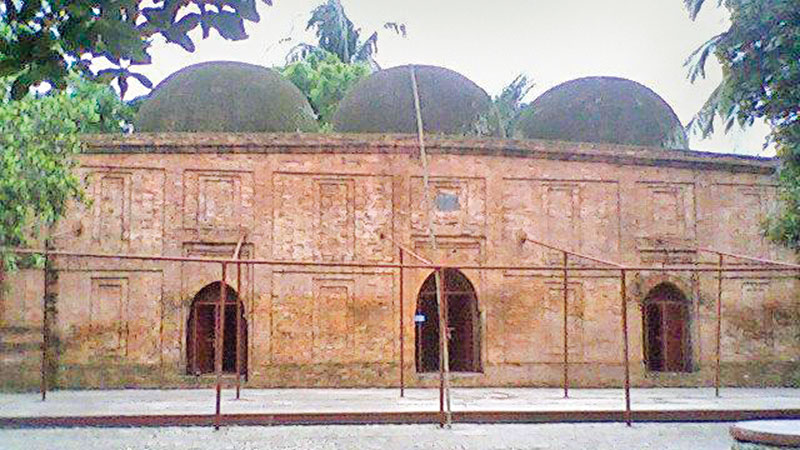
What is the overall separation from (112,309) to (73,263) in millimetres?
856

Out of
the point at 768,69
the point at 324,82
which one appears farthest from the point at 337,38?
the point at 768,69

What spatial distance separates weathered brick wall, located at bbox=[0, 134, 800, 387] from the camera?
44.7ft

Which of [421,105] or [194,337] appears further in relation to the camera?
[421,105]

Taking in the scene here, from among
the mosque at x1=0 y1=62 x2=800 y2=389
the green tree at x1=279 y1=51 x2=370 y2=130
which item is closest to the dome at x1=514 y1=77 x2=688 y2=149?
the mosque at x1=0 y1=62 x2=800 y2=389

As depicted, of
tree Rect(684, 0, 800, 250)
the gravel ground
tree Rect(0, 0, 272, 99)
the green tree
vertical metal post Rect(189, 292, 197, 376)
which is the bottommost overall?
the gravel ground

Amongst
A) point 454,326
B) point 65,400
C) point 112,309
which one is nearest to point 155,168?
point 112,309

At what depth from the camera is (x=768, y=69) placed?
9.93 meters

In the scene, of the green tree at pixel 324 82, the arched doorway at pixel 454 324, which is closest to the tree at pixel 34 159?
the arched doorway at pixel 454 324

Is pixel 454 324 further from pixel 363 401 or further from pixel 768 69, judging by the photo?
pixel 768 69

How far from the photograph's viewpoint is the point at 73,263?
13.6m

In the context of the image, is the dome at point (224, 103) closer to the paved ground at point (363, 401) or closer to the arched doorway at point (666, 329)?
the paved ground at point (363, 401)

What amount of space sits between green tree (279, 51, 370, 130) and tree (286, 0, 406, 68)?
13.1 ft

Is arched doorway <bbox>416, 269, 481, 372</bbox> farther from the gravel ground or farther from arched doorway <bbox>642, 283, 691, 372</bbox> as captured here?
the gravel ground

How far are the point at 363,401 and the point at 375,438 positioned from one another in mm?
2189
